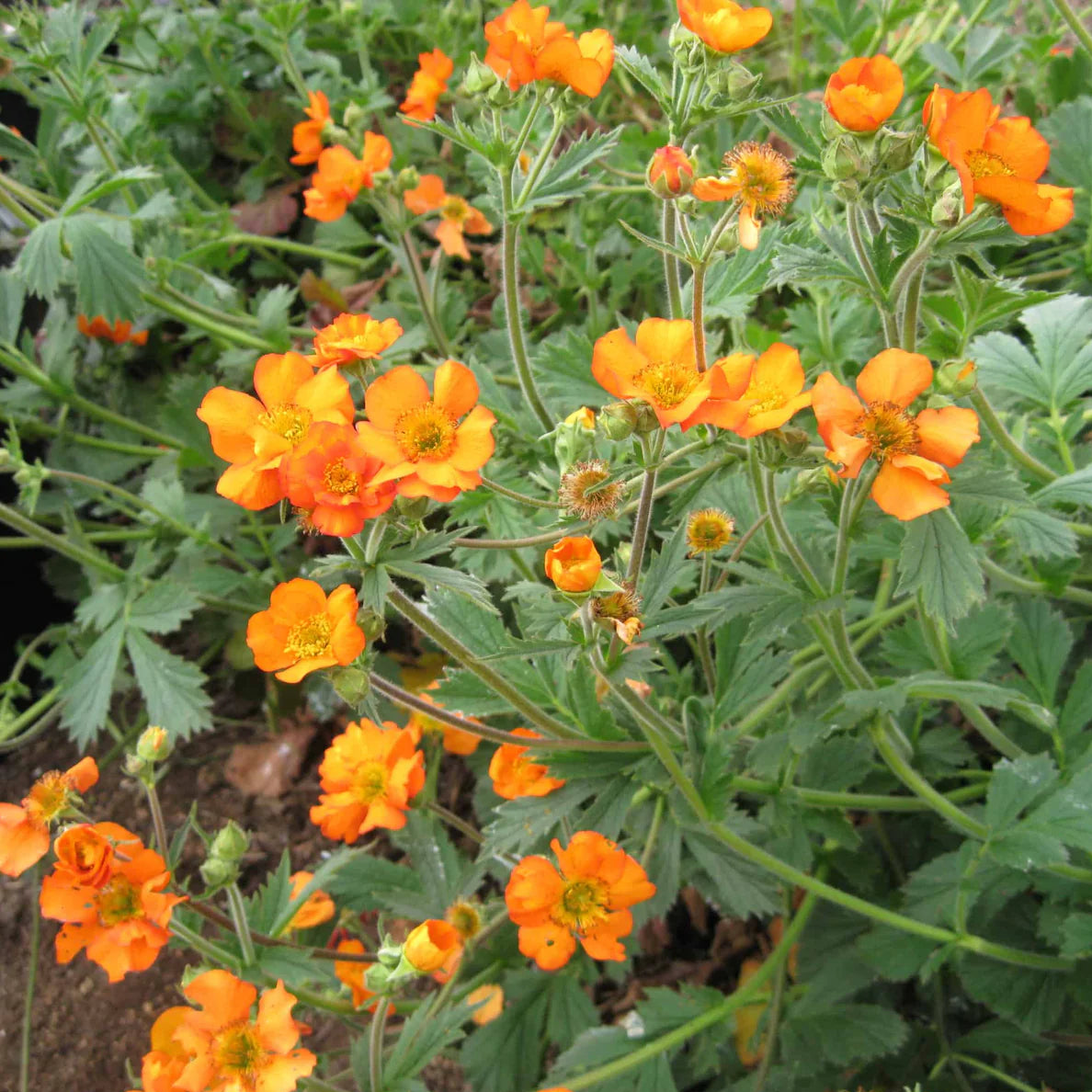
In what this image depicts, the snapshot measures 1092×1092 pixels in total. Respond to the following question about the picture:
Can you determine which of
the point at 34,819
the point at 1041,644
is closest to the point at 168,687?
the point at 34,819

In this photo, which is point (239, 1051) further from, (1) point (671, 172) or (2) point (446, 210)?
(2) point (446, 210)

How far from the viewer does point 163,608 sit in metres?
2.09

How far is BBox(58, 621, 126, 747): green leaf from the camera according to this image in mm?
2014

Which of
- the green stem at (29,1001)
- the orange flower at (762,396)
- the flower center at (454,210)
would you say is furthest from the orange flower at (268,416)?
the green stem at (29,1001)

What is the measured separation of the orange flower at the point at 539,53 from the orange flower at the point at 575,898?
3.28 ft

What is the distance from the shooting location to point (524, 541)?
1.16m

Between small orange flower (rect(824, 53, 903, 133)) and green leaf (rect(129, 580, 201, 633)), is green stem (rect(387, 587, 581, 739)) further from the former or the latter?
green leaf (rect(129, 580, 201, 633))

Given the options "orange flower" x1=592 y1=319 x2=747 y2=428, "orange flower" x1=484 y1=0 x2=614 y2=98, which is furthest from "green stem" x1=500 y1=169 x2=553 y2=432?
"orange flower" x1=592 y1=319 x2=747 y2=428

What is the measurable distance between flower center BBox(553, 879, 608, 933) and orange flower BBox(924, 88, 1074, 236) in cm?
97

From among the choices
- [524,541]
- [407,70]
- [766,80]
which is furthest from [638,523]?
[407,70]

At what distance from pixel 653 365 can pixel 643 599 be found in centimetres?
28

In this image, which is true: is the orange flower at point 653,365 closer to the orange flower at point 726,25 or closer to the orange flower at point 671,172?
the orange flower at point 671,172

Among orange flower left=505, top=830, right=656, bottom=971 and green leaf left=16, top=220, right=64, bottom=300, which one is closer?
orange flower left=505, top=830, right=656, bottom=971

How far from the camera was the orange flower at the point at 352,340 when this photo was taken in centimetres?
111
